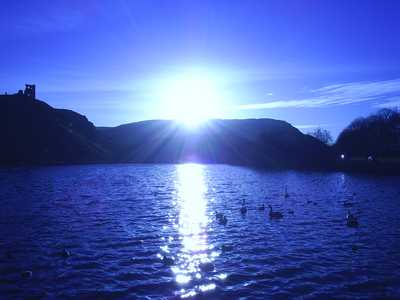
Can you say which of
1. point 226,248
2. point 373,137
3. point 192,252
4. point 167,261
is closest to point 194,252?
point 192,252

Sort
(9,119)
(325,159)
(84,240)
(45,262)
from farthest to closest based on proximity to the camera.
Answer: (9,119) < (325,159) < (84,240) < (45,262)

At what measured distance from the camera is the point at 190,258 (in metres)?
25.6

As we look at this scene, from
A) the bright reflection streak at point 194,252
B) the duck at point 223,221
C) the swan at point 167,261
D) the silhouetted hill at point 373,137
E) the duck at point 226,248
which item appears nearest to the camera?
the bright reflection streak at point 194,252

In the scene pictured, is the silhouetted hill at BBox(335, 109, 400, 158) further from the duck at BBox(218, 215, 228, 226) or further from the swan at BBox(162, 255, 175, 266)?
the swan at BBox(162, 255, 175, 266)

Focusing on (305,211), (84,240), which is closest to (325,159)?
(305,211)

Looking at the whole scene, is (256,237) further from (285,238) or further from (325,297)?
(325,297)

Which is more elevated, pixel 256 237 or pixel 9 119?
pixel 9 119

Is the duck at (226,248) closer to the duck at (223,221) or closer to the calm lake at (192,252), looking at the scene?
the calm lake at (192,252)

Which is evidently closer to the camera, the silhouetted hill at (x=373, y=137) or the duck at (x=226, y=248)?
the duck at (x=226, y=248)

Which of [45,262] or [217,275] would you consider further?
[45,262]

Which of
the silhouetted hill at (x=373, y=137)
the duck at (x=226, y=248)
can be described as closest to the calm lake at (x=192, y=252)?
the duck at (x=226, y=248)

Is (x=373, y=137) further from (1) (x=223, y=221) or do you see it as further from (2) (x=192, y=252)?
(2) (x=192, y=252)

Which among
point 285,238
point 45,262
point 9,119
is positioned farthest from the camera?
point 9,119

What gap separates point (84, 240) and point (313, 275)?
1785 cm
